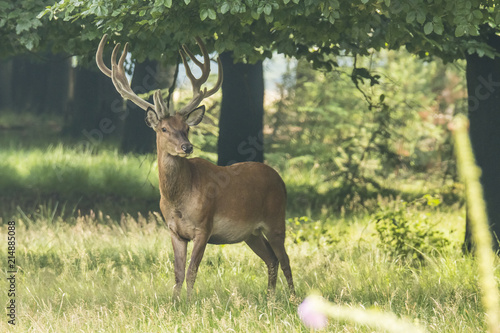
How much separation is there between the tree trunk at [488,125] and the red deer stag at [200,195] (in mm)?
3228

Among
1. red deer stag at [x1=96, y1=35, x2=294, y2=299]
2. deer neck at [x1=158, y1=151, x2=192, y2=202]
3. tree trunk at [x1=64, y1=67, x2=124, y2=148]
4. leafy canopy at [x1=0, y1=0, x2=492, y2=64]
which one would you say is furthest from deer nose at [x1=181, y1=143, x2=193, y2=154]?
tree trunk at [x1=64, y1=67, x2=124, y2=148]

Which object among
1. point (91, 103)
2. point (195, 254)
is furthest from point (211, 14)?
point (91, 103)

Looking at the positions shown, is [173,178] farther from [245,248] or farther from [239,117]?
[239,117]

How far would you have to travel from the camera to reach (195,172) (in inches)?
250

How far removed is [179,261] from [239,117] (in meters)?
4.81

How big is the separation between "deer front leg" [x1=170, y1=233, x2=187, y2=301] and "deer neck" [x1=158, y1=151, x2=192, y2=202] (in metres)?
0.37

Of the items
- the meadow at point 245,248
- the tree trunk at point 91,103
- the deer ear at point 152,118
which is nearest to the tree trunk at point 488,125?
the meadow at point 245,248

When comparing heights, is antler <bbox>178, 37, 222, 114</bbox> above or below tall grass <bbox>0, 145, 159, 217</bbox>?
above

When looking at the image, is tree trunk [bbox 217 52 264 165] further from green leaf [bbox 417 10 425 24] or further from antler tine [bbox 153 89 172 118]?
green leaf [bbox 417 10 425 24]

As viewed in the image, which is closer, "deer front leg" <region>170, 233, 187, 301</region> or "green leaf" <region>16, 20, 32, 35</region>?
"deer front leg" <region>170, 233, 187, 301</region>

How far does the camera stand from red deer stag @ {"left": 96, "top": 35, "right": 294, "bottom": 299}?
20.1 feet

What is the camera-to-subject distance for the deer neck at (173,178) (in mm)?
6137

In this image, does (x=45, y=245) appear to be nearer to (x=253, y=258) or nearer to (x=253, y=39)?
(x=253, y=258)

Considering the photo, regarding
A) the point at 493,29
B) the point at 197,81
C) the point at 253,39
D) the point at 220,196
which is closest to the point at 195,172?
the point at 220,196
